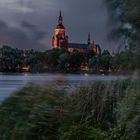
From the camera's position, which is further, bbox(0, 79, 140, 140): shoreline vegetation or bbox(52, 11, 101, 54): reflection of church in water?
bbox(52, 11, 101, 54): reflection of church in water

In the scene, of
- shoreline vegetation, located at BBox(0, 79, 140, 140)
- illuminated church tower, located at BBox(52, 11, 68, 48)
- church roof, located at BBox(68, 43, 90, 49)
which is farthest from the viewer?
church roof, located at BBox(68, 43, 90, 49)

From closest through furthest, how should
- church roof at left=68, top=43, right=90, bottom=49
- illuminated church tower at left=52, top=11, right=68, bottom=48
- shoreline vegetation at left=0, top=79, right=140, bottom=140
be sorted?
shoreline vegetation at left=0, top=79, right=140, bottom=140 → illuminated church tower at left=52, top=11, right=68, bottom=48 → church roof at left=68, top=43, right=90, bottom=49

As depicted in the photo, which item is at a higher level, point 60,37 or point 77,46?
point 60,37

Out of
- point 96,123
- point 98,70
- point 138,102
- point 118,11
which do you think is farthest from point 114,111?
point 118,11

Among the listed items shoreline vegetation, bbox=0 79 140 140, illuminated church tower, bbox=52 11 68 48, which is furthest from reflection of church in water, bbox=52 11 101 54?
shoreline vegetation, bbox=0 79 140 140

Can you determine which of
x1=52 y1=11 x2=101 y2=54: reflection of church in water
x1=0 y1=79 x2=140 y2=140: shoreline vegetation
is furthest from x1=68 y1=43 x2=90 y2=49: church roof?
x1=0 y1=79 x2=140 y2=140: shoreline vegetation

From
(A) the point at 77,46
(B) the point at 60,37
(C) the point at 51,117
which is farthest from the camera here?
(A) the point at 77,46

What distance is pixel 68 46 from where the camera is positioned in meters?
9.84

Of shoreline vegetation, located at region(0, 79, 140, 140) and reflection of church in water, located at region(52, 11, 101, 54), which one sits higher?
reflection of church in water, located at region(52, 11, 101, 54)

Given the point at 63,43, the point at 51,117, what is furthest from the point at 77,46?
the point at 51,117

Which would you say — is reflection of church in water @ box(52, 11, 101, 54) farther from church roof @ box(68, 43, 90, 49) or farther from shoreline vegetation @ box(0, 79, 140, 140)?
shoreline vegetation @ box(0, 79, 140, 140)

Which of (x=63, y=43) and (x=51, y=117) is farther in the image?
(x=63, y=43)

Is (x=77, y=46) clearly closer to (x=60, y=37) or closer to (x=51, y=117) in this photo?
(x=60, y=37)

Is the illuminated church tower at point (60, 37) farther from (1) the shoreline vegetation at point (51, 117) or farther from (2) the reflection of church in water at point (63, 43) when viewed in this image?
(1) the shoreline vegetation at point (51, 117)
